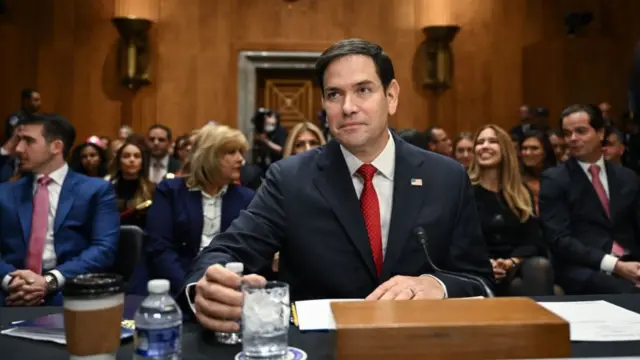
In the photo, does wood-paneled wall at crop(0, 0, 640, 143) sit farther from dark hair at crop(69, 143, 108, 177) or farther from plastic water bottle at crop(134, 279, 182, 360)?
plastic water bottle at crop(134, 279, 182, 360)

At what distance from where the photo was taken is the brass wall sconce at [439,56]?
23.1 feet

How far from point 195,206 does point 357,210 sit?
1704 millimetres

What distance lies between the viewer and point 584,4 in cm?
729

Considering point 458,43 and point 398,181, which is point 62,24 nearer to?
point 458,43

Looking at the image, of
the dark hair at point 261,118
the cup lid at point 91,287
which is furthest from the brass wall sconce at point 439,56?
the cup lid at point 91,287

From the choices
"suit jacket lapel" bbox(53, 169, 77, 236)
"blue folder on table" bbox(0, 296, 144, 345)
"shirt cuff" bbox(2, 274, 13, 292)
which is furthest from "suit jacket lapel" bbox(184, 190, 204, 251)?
"blue folder on table" bbox(0, 296, 144, 345)

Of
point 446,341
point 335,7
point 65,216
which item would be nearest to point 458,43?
point 335,7

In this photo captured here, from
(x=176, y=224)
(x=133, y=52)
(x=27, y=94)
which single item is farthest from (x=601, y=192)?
(x=27, y=94)

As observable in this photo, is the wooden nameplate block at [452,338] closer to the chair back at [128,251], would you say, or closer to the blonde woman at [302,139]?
the chair back at [128,251]

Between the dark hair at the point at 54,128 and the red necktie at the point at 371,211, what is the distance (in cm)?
179

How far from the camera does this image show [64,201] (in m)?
2.81

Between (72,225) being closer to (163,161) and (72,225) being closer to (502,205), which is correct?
(502,205)

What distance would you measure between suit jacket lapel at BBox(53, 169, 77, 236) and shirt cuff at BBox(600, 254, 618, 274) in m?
2.51

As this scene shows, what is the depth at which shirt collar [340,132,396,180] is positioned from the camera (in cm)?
181
